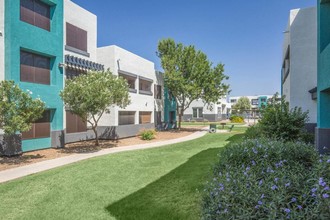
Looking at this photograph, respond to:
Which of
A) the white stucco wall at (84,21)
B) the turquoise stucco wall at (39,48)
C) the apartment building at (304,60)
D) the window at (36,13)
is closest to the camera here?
the turquoise stucco wall at (39,48)

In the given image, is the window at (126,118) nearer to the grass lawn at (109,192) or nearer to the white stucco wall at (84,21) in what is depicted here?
the white stucco wall at (84,21)

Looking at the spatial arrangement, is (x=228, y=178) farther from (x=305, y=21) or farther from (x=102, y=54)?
(x=102, y=54)

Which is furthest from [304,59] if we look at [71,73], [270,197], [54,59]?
[54,59]

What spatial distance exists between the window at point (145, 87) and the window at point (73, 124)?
8.39 meters

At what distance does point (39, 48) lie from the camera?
1531 cm

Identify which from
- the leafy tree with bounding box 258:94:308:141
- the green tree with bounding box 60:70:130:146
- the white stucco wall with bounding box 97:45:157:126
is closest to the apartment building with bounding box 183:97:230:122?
the white stucco wall with bounding box 97:45:157:126

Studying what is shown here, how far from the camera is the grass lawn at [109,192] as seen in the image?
5.73 meters

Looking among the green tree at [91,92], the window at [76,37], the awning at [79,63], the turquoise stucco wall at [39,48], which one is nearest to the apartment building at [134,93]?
the awning at [79,63]

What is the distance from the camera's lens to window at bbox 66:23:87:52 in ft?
60.2

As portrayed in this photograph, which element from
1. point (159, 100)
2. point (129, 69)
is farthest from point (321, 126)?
point (159, 100)

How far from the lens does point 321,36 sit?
9359 mm

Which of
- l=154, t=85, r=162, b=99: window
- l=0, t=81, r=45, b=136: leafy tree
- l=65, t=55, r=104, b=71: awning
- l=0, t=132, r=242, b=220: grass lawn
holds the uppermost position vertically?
l=65, t=55, r=104, b=71: awning

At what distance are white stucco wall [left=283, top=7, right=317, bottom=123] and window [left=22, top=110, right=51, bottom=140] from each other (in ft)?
55.6

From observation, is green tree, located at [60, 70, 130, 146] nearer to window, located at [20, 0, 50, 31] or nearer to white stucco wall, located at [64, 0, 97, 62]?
window, located at [20, 0, 50, 31]
